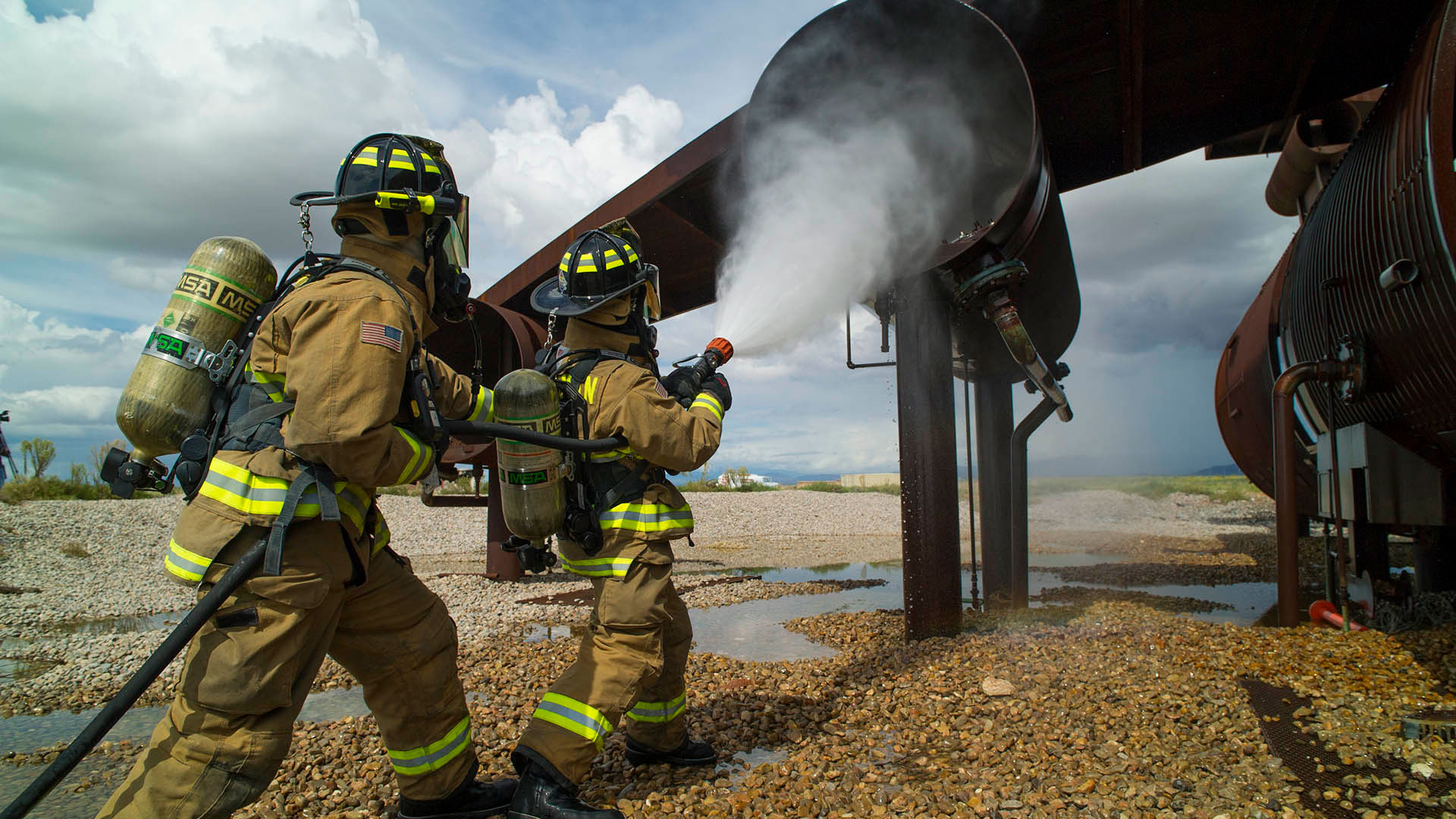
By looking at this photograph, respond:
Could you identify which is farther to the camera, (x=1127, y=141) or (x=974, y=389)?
(x=974, y=389)

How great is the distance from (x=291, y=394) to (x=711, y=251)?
612 cm

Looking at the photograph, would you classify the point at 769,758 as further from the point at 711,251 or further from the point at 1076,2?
the point at 711,251

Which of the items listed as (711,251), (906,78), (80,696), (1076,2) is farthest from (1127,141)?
(80,696)

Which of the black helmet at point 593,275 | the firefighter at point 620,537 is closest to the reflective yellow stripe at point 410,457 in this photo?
the firefighter at point 620,537

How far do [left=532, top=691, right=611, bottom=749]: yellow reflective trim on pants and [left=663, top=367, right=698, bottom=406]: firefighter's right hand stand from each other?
1276 millimetres

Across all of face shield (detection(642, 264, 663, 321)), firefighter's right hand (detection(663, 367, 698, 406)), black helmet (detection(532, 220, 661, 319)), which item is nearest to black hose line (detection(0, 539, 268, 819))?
black helmet (detection(532, 220, 661, 319))

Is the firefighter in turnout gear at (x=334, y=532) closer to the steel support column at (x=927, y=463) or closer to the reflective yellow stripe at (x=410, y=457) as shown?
the reflective yellow stripe at (x=410, y=457)

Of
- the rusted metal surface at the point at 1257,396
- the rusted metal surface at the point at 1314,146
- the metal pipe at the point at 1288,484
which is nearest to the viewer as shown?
the metal pipe at the point at 1288,484

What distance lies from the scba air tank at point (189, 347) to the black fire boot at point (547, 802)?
1.60m

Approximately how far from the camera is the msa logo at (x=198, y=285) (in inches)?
96.6

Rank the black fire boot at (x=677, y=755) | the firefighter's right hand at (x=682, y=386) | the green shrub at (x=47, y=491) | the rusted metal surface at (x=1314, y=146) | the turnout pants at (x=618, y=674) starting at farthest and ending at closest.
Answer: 1. the green shrub at (x=47, y=491)
2. the rusted metal surface at (x=1314, y=146)
3. the firefighter's right hand at (x=682, y=386)
4. the black fire boot at (x=677, y=755)
5. the turnout pants at (x=618, y=674)

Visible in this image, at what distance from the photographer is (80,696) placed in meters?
4.41

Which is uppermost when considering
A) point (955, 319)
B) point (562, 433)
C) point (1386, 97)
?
point (1386, 97)

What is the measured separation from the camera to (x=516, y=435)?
8.93 ft
